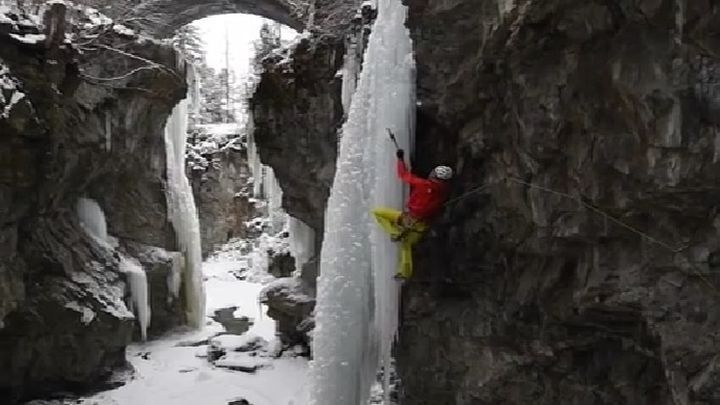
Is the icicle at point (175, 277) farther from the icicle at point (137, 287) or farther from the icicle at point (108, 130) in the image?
the icicle at point (108, 130)

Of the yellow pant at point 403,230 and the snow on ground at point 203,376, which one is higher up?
the yellow pant at point 403,230

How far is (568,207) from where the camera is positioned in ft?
15.2

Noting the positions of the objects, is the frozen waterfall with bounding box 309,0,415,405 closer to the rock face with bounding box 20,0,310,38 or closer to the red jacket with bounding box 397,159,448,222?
the red jacket with bounding box 397,159,448,222

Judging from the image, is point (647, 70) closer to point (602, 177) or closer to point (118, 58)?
point (602, 177)

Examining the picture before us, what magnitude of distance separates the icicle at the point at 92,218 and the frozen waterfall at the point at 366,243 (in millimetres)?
7410

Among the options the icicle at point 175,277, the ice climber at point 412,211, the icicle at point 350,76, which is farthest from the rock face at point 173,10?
the ice climber at point 412,211

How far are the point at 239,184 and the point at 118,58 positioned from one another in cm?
1216

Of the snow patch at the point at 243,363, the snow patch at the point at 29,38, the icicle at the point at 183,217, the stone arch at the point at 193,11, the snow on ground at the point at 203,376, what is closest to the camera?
the snow patch at the point at 29,38

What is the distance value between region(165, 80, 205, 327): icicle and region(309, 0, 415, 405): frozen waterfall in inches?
355

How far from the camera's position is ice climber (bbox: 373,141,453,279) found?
217 inches

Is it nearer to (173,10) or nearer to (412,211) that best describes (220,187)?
(173,10)

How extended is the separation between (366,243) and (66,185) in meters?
6.55

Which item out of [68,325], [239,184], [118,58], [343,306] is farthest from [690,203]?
[239,184]

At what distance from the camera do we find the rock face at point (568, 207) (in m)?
3.71
